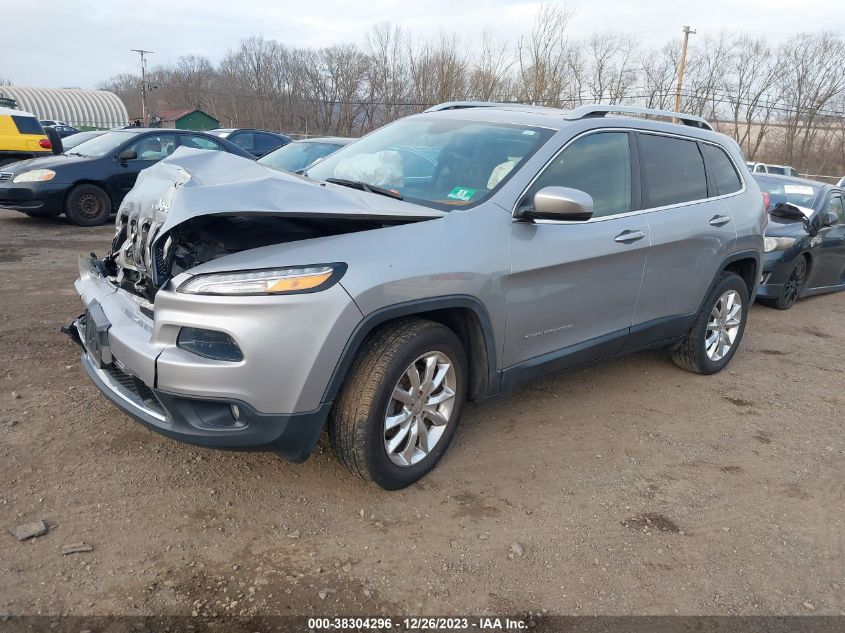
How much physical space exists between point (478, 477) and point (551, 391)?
4.39ft

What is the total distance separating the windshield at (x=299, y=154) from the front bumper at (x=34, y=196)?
288 cm

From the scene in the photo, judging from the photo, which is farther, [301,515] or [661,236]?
[661,236]

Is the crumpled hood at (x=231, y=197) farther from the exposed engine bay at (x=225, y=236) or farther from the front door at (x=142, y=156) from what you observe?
the front door at (x=142, y=156)

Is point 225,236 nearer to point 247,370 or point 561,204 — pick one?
point 247,370

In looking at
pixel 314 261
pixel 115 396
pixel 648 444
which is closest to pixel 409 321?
pixel 314 261

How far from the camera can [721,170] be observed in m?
4.79

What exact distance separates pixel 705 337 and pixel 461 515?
2.74 m

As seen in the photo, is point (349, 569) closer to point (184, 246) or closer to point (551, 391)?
point (184, 246)

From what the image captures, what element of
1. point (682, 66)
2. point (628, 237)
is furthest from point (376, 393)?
point (682, 66)

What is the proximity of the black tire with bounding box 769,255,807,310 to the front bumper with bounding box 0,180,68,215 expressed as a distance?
948cm

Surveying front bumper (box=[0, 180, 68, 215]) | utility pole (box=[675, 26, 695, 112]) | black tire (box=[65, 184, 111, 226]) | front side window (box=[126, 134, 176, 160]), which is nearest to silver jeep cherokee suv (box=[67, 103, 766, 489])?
front bumper (box=[0, 180, 68, 215])

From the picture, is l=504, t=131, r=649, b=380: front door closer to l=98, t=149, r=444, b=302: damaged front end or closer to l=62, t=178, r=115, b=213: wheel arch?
l=98, t=149, r=444, b=302: damaged front end

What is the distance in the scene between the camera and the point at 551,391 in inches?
175

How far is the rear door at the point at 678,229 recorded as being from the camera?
4059 mm
